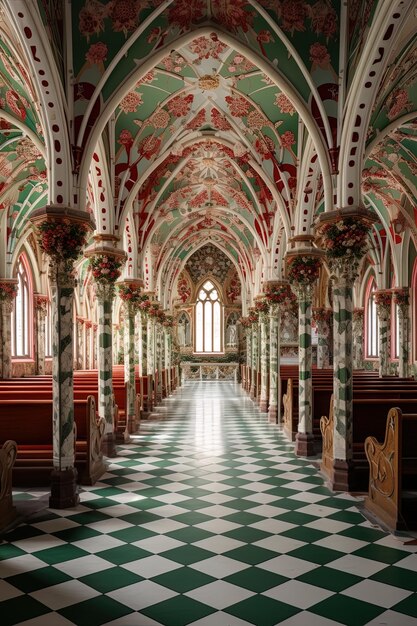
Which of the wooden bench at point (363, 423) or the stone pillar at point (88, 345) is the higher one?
the stone pillar at point (88, 345)

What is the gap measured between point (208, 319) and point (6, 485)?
1309 inches

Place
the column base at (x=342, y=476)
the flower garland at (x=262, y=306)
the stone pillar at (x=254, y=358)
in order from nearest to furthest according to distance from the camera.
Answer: the column base at (x=342, y=476), the flower garland at (x=262, y=306), the stone pillar at (x=254, y=358)

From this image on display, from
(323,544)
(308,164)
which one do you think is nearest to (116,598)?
(323,544)

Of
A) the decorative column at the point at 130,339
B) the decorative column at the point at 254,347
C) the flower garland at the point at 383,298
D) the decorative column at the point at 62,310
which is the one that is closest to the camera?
the decorative column at the point at 62,310

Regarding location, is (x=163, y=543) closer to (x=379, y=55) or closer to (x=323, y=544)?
(x=323, y=544)

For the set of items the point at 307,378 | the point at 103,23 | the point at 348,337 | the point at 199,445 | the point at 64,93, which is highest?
the point at 103,23

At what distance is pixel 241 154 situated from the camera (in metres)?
15.7

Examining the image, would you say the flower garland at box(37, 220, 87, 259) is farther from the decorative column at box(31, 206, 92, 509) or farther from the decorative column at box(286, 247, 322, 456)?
the decorative column at box(286, 247, 322, 456)

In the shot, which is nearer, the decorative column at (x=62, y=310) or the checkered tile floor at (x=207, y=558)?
the checkered tile floor at (x=207, y=558)

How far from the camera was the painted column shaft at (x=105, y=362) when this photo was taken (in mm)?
12203

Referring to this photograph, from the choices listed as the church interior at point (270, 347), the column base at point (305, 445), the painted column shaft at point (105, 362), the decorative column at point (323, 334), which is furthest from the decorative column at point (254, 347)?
the painted column shaft at point (105, 362)

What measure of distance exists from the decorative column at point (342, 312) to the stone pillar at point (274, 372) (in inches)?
294

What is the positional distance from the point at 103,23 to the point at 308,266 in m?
6.51

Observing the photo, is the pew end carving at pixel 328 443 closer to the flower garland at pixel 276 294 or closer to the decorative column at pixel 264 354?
the flower garland at pixel 276 294
